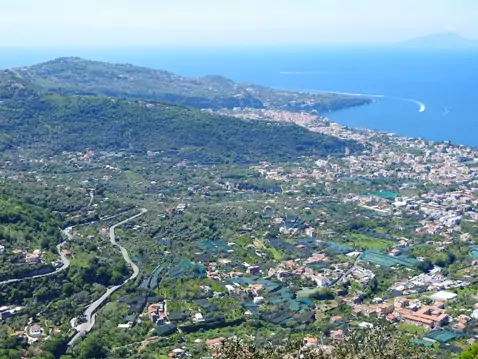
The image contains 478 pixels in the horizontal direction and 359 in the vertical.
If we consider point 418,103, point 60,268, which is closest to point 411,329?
point 60,268

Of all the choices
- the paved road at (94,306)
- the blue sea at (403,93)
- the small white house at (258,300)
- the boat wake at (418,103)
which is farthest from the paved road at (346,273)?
the boat wake at (418,103)

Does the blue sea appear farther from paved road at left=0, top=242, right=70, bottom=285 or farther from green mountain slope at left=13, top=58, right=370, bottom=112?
paved road at left=0, top=242, right=70, bottom=285

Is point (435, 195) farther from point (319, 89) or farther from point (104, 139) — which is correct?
point (319, 89)

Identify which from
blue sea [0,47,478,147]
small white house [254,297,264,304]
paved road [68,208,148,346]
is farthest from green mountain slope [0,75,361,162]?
small white house [254,297,264,304]

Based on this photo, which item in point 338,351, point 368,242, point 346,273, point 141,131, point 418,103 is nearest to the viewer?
point 338,351

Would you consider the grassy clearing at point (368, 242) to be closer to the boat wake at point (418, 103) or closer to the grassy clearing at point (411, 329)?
the grassy clearing at point (411, 329)

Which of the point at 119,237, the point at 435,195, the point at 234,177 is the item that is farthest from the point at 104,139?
the point at 435,195

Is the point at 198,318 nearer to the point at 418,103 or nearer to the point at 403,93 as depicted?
the point at 418,103
